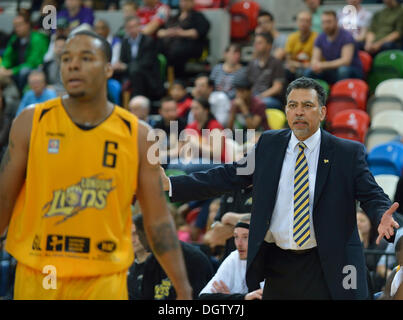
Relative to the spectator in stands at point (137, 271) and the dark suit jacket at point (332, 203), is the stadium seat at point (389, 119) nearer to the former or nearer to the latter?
the spectator in stands at point (137, 271)

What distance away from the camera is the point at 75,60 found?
145 inches

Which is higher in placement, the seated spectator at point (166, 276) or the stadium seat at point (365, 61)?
the stadium seat at point (365, 61)

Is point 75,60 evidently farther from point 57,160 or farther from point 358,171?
point 358,171

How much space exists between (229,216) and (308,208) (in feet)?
5.42

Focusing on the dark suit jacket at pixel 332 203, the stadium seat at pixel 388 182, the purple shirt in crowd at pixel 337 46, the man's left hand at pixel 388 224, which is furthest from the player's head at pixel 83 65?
the purple shirt in crowd at pixel 337 46

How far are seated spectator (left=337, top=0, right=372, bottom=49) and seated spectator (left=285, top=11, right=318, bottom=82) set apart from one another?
0.55 metres

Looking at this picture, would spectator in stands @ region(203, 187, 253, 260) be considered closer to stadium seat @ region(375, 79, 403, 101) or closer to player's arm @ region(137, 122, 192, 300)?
player's arm @ region(137, 122, 192, 300)

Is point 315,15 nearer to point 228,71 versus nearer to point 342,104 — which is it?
point 228,71

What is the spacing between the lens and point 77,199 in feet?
12.0

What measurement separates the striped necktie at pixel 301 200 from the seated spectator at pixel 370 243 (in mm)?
2113

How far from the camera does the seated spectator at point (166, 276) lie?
663cm

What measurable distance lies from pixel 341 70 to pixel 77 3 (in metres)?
4.83

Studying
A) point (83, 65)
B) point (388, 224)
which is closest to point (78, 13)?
point (388, 224)
